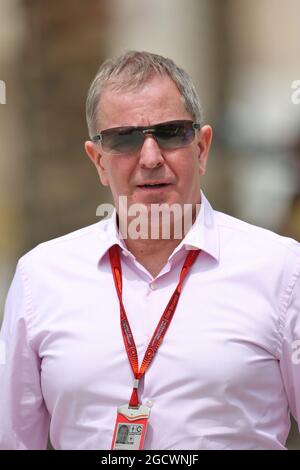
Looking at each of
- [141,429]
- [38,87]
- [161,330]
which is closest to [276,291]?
[161,330]

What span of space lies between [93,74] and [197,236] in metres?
4.64

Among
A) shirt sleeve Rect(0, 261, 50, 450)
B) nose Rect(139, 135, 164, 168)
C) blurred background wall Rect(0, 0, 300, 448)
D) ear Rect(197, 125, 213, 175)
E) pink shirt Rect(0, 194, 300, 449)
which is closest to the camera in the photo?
pink shirt Rect(0, 194, 300, 449)

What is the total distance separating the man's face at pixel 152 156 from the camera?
3232 mm

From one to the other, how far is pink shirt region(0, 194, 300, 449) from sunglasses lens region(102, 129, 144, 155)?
0.30 meters

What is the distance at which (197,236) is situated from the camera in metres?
3.26

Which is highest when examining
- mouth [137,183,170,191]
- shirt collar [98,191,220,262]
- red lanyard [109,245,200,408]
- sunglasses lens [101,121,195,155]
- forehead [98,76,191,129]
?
forehead [98,76,191,129]

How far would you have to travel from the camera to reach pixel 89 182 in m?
7.75

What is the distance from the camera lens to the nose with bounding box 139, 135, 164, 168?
3.21 m

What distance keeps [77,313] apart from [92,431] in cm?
40

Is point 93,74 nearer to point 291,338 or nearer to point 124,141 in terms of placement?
point 124,141

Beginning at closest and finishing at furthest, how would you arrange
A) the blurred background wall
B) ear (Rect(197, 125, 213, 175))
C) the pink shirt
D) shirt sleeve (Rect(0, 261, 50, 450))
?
the pink shirt < shirt sleeve (Rect(0, 261, 50, 450)) < ear (Rect(197, 125, 213, 175)) < the blurred background wall

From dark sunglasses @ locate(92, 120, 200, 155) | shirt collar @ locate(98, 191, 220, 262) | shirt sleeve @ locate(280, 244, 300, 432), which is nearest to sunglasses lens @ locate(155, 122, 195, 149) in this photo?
dark sunglasses @ locate(92, 120, 200, 155)

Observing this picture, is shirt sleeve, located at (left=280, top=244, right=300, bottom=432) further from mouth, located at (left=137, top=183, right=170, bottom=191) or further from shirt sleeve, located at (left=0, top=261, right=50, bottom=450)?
shirt sleeve, located at (left=0, top=261, right=50, bottom=450)

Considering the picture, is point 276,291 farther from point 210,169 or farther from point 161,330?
point 210,169
